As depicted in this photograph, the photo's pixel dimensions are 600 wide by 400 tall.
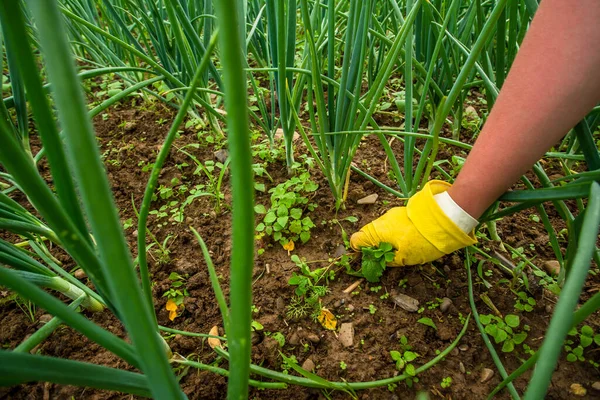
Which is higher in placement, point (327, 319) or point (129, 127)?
point (129, 127)

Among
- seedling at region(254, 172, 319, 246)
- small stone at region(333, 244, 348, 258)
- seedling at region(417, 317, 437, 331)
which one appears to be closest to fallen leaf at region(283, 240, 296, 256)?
seedling at region(254, 172, 319, 246)

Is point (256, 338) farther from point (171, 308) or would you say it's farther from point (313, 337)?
point (171, 308)

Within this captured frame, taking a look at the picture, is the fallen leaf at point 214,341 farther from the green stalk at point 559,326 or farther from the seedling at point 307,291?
the green stalk at point 559,326

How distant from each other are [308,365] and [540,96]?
0.74 meters

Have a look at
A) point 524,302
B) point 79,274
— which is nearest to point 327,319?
point 524,302

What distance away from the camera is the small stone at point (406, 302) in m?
0.98

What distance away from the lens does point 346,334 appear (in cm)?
95

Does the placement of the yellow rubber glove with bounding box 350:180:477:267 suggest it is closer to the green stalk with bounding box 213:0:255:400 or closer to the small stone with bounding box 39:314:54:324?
the green stalk with bounding box 213:0:255:400

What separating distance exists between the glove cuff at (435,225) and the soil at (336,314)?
5.4 inches

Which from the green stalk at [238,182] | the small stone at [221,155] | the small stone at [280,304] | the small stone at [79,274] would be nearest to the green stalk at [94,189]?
the green stalk at [238,182]

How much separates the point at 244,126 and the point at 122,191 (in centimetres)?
123

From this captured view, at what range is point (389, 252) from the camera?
101 cm

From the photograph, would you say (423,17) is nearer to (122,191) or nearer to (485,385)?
(485,385)

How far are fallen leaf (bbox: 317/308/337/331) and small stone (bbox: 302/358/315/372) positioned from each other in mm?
97
